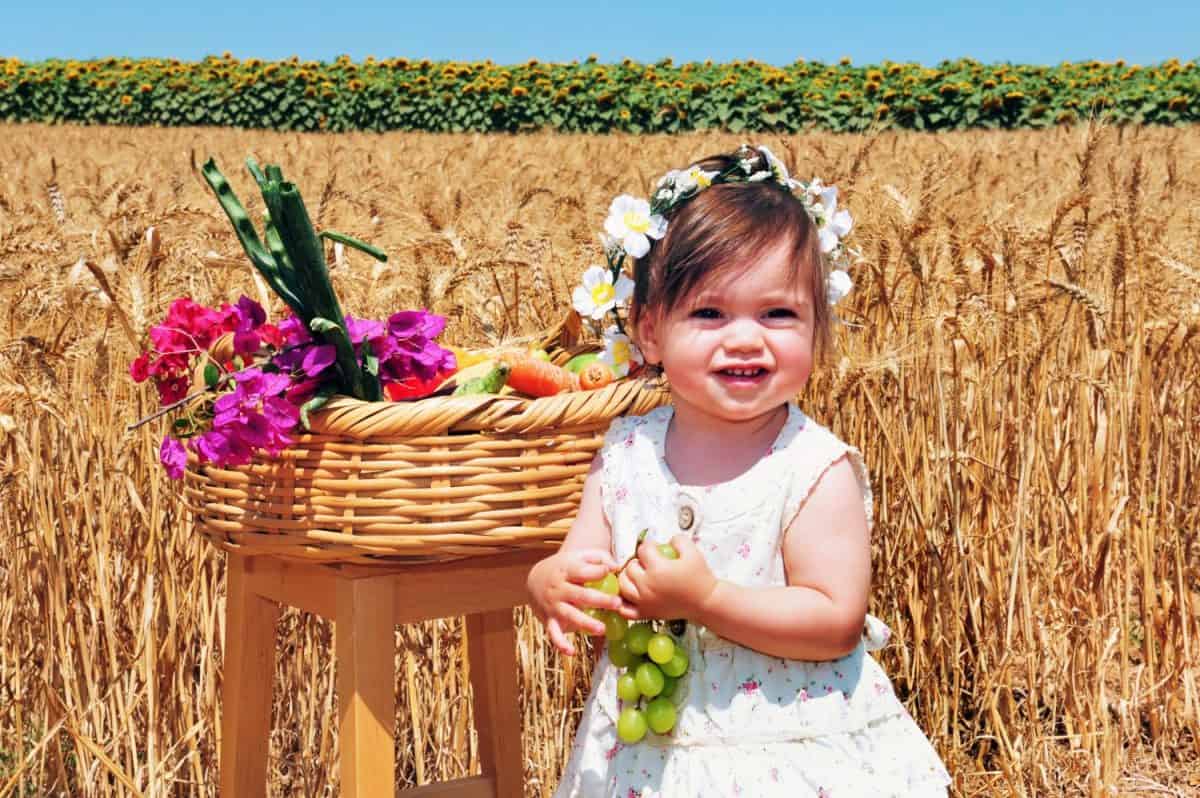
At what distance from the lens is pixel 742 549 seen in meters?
1.41

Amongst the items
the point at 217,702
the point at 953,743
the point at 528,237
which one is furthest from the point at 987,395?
the point at 217,702

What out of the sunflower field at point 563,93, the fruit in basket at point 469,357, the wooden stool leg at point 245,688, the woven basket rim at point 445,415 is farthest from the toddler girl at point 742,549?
the sunflower field at point 563,93

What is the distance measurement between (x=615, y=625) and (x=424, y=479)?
11.3 inches

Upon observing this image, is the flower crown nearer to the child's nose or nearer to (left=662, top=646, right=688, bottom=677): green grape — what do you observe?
the child's nose

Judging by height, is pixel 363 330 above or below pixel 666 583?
above

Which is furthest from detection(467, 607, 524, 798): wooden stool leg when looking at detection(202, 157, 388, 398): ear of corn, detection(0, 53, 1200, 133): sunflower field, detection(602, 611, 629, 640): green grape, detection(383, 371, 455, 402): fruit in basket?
detection(0, 53, 1200, 133): sunflower field

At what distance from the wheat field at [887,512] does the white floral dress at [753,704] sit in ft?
2.30

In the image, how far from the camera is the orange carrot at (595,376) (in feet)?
5.75

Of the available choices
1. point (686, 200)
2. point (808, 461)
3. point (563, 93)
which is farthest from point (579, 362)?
point (563, 93)

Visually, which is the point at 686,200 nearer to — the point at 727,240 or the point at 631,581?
the point at 727,240

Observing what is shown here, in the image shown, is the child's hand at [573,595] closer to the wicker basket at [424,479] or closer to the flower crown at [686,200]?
the wicker basket at [424,479]

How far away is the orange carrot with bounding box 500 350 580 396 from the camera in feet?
5.69

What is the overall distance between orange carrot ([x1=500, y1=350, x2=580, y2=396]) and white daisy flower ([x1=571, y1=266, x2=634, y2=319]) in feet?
0.58

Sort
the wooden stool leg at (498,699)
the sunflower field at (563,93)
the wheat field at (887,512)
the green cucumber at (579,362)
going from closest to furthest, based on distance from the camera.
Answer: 1. the green cucumber at (579,362)
2. the wooden stool leg at (498,699)
3. the wheat field at (887,512)
4. the sunflower field at (563,93)
